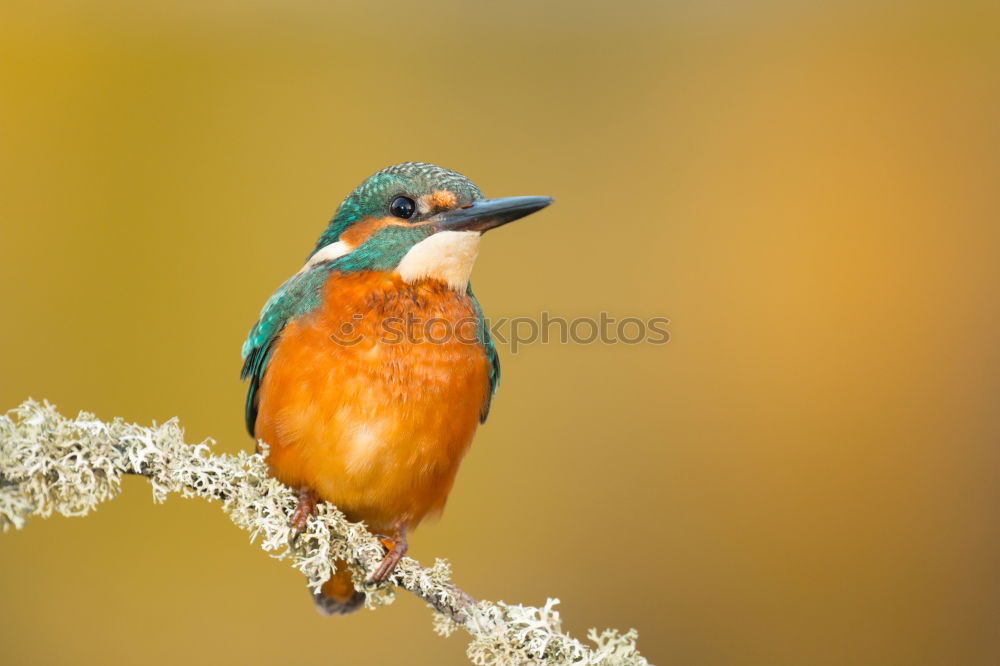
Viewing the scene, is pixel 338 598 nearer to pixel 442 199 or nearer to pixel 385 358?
pixel 385 358

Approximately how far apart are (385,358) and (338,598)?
670 millimetres

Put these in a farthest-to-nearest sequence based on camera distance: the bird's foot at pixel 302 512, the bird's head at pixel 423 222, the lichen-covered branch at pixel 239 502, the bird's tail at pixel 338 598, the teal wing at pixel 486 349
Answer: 1. the bird's tail at pixel 338 598
2. the teal wing at pixel 486 349
3. the bird's head at pixel 423 222
4. the bird's foot at pixel 302 512
5. the lichen-covered branch at pixel 239 502

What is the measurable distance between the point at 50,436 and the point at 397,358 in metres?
0.60

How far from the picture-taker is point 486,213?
1.79 m

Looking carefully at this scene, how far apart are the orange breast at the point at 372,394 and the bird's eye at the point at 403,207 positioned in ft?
0.45

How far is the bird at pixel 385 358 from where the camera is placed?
1729 millimetres

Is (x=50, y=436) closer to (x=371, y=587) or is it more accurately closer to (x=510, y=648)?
(x=371, y=587)

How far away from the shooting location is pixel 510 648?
4.93 ft

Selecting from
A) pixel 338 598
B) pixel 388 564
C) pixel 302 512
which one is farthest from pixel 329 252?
pixel 338 598

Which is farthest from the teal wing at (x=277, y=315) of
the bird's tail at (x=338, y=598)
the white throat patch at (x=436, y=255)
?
the bird's tail at (x=338, y=598)

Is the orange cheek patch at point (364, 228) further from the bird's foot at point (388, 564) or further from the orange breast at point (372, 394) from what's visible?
the bird's foot at point (388, 564)

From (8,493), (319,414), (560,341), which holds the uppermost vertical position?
(560,341)

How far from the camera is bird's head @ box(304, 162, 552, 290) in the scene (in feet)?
5.92

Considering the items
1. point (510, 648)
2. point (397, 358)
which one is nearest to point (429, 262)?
point (397, 358)
